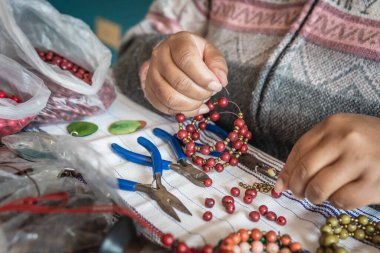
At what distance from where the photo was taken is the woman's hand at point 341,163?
15.1 inches

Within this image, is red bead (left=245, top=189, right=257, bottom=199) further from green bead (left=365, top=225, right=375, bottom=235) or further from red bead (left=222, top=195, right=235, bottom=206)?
green bead (left=365, top=225, right=375, bottom=235)

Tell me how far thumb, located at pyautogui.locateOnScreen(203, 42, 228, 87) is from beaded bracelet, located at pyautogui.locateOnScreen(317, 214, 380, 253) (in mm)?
234

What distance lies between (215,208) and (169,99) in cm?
18

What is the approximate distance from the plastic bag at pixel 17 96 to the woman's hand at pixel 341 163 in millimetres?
383

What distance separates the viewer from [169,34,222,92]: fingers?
1.68ft

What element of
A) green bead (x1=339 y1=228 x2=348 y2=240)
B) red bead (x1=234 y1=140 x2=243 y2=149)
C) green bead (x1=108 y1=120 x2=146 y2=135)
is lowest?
green bead (x1=108 y1=120 x2=146 y2=135)

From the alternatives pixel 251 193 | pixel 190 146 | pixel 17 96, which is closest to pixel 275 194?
pixel 251 193

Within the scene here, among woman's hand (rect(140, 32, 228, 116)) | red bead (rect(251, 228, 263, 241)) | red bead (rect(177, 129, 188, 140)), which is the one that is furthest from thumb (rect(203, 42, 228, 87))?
red bead (rect(251, 228, 263, 241))

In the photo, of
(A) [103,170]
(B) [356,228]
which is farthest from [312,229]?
(A) [103,170]

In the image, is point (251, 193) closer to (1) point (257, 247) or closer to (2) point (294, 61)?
(1) point (257, 247)

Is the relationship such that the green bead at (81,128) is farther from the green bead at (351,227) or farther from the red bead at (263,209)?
the green bead at (351,227)

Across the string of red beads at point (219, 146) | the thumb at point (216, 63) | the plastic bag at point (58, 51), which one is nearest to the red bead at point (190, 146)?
the string of red beads at point (219, 146)

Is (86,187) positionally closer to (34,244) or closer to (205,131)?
(34,244)

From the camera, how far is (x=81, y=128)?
2.10 ft
